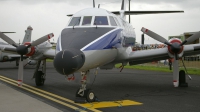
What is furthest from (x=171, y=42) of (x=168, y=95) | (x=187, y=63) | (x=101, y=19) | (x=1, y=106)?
(x=187, y=63)

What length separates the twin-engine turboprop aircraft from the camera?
7316mm

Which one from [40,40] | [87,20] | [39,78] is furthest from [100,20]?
[39,78]

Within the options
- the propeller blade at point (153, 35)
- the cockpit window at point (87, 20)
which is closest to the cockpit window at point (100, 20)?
the cockpit window at point (87, 20)

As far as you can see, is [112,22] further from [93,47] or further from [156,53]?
[156,53]

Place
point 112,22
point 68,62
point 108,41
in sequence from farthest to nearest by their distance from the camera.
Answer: point 112,22 → point 108,41 → point 68,62

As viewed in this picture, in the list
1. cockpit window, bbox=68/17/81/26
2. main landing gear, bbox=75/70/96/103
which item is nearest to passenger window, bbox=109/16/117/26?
cockpit window, bbox=68/17/81/26

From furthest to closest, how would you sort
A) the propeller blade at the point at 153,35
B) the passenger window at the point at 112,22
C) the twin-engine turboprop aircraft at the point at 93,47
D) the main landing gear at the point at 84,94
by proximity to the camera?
the propeller blade at the point at 153,35
the passenger window at the point at 112,22
the main landing gear at the point at 84,94
the twin-engine turboprop aircraft at the point at 93,47

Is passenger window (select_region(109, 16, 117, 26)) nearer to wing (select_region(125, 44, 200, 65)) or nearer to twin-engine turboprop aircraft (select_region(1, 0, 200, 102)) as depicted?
twin-engine turboprop aircraft (select_region(1, 0, 200, 102))

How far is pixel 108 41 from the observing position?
935 cm

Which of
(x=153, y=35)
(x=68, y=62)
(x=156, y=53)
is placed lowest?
(x=68, y=62)

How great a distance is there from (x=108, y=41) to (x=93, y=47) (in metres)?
1.13

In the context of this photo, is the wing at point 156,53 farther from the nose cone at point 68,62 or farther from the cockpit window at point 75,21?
the nose cone at point 68,62

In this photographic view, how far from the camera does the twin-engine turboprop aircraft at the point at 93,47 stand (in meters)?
7.32

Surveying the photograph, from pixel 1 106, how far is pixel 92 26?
4.18m
